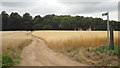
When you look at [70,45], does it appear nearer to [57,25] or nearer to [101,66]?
[101,66]

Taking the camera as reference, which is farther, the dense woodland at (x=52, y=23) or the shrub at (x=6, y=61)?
the dense woodland at (x=52, y=23)

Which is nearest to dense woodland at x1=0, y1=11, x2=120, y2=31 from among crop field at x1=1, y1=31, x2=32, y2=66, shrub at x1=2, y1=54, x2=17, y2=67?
crop field at x1=1, y1=31, x2=32, y2=66

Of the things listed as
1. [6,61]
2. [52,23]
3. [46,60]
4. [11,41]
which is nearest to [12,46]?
[11,41]

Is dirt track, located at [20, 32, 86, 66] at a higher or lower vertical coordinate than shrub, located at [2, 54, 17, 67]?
lower

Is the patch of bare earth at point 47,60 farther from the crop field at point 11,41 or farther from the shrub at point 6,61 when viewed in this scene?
the crop field at point 11,41

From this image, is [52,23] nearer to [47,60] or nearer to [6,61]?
[47,60]

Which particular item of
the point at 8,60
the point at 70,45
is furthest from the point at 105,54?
the point at 70,45

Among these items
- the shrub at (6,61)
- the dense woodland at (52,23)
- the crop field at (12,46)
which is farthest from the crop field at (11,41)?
the dense woodland at (52,23)

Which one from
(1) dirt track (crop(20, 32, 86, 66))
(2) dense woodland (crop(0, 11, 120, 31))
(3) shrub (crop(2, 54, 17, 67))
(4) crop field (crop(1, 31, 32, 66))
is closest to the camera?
(3) shrub (crop(2, 54, 17, 67))

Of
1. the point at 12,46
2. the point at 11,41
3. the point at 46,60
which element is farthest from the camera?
the point at 11,41

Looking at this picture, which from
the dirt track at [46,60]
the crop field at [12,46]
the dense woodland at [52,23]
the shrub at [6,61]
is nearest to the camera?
the shrub at [6,61]

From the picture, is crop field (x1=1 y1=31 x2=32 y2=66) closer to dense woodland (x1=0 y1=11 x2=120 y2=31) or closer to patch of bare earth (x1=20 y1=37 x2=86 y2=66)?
patch of bare earth (x1=20 y1=37 x2=86 y2=66)

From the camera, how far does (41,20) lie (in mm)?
94438

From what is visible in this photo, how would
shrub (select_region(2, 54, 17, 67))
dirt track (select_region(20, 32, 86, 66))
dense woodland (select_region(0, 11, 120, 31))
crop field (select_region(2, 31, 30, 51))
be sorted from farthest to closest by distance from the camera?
dense woodland (select_region(0, 11, 120, 31)), crop field (select_region(2, 31, 30, 51)), dirt track (select_region(20, 32, 86, 66)), shrub (select_region(2, 54, 17, 67))
